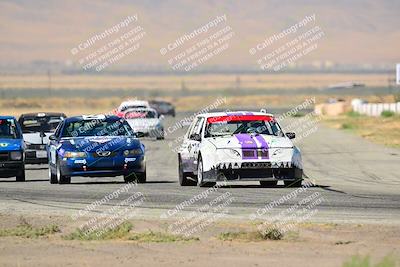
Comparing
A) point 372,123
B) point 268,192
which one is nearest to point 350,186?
point 268,192

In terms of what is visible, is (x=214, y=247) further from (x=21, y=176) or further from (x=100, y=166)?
(x=21, y=176)

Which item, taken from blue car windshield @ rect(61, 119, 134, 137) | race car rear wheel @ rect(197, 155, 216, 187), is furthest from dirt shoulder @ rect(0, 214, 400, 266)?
blue car windshield @ rect(61, 119, 134, 137)

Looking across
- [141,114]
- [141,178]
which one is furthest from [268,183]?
[141,114]

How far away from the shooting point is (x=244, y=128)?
22.4m

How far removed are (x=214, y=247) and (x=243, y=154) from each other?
8139mm

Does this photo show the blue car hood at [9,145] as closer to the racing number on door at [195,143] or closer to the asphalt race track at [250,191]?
the asphalt race track at [250,191]

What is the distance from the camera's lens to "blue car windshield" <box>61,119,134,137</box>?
24.6 metres

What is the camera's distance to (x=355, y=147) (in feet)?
139

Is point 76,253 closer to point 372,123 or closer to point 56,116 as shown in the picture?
point 56,116

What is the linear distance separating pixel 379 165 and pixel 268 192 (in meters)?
11.8

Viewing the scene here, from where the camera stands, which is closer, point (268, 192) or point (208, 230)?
point (208, 230)

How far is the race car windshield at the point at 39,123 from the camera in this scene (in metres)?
32.4

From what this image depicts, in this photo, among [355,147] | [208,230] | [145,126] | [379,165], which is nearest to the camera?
[208,230]

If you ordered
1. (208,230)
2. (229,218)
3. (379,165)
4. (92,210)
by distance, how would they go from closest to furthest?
(208,230) → (229,218) → (92,210) → (379,165)
